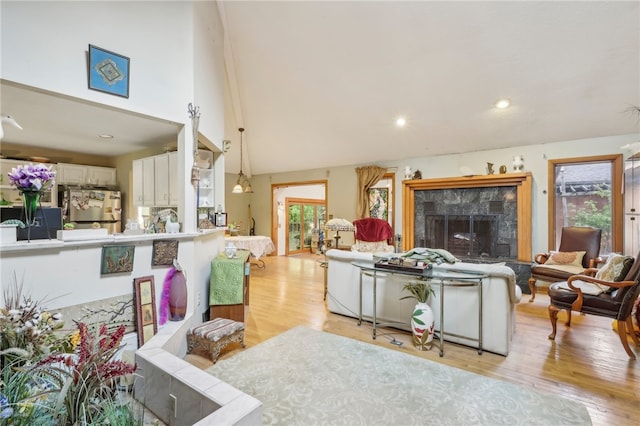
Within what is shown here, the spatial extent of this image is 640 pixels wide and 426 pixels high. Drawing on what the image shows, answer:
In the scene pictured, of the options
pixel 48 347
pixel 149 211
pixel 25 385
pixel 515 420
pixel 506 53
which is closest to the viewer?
pixel 25 385

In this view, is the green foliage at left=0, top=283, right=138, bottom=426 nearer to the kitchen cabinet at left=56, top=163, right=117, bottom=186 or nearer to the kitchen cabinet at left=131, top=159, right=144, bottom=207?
the kitchen cabinet at left=131, top=159, right=144, bottom=207

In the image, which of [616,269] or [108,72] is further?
[616,269]

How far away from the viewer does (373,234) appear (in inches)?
218

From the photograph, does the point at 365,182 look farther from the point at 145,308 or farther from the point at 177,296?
the point at 145,308

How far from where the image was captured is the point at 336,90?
4.89m

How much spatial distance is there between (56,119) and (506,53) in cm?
516

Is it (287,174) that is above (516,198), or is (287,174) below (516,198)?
above

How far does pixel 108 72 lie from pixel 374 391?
3.36 meters

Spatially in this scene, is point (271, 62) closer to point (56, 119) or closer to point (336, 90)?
point (336, 90)

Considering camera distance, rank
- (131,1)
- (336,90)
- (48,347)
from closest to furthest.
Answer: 1. (48,347)
2. (131,1)
3. (336,90)

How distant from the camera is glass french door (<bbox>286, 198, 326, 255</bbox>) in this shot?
9.70m

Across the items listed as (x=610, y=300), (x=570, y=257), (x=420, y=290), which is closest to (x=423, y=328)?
(x=420, y=290)

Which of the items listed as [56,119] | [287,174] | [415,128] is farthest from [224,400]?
[287,174]

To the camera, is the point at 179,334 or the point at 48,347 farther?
the point at 179,334
